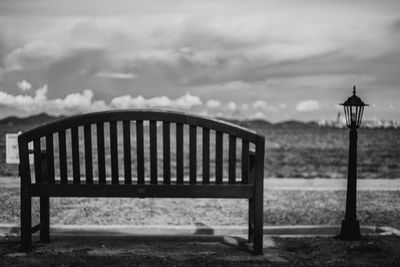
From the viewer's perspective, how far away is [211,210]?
28.3 feet


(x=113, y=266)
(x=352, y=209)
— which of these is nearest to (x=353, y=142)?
(x=352, y=209)

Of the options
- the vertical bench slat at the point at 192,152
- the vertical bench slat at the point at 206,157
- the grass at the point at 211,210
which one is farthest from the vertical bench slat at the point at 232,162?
the grass at the point at 211,210

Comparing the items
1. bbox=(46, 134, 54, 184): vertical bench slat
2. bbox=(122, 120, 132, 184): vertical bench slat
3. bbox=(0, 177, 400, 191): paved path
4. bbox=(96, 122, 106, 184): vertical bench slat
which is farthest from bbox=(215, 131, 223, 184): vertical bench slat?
bbox=(0, 177, 400, 191): paved path

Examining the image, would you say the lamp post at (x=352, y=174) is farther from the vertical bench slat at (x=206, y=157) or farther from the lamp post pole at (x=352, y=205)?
the vertical bench slat at (x=206, y=157)

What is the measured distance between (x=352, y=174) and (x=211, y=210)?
3.66m

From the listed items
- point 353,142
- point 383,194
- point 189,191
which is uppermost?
point 353,142

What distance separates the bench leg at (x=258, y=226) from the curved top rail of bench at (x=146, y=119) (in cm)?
60

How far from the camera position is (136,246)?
4.89 metres

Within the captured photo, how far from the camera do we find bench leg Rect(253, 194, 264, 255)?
4.52 metres

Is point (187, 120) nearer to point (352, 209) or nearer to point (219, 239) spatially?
point (219, 239)

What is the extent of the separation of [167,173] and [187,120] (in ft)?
1.75

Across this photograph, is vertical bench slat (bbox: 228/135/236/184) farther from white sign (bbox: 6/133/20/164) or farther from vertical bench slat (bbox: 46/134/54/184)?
white sign (bbox: 6/133/20/164)

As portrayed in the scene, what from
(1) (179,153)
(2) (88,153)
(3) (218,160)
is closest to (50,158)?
(2) (88,153)

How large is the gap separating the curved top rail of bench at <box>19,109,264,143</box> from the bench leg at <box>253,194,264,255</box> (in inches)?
23.5
